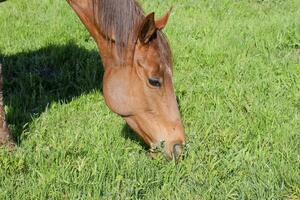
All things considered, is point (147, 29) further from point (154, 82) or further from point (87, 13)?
point (87, 13)

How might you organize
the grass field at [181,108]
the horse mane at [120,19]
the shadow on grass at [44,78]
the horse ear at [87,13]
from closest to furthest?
the grass field at [181,108]
the horse mane at [120,19]
the horse ear at [87,13]
the shadow on grass at [44,78]

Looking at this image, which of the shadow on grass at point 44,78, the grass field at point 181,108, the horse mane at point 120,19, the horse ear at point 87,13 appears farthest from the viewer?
the shadow on grass at point 44,78

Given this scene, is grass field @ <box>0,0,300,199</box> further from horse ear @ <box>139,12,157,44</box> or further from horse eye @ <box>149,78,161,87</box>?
horse ear @ <box>139,12,157,44</box>

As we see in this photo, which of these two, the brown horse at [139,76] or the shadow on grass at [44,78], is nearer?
the brown horse at [139,76]

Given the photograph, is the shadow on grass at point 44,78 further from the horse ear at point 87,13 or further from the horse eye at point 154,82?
the horse eye at point 154,82

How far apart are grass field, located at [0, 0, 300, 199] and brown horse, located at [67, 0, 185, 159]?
22 centimetres

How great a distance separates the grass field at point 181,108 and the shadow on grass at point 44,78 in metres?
0.01

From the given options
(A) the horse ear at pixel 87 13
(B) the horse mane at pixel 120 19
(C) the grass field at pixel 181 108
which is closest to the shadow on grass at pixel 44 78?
(C) the grass field at pixel 181 108

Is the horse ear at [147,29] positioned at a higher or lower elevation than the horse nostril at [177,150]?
higher

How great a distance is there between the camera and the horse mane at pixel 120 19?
11.1 ft

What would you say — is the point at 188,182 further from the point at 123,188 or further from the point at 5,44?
the point at 5,44

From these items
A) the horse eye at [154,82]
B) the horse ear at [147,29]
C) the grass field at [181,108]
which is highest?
the horse ear at [147,29]

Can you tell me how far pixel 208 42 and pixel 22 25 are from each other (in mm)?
2444

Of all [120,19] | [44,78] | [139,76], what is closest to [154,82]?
[139,76]
